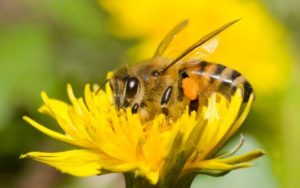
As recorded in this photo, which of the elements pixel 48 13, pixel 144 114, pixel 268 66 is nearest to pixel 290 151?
pixel 268 66

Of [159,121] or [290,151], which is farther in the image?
[290,151]

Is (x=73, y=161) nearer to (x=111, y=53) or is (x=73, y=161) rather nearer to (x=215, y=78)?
(x=215, y=78)

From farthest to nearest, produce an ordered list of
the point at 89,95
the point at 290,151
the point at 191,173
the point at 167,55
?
1. the point at 290,151
2. the point at 167,55
3. the point at 89,95
4. the point at 191,173

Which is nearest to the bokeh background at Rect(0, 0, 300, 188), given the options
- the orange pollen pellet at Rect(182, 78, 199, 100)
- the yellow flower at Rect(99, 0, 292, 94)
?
the yellow flower at Rect(99, 0, 292, 94)

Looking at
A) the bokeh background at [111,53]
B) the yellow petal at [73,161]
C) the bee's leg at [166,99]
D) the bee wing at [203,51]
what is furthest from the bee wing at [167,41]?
the bokeh background at [111,53]

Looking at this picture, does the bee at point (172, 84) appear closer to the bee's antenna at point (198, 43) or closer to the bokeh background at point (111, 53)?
the bee's antenna at point (198, 43)

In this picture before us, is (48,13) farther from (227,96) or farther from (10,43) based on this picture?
(227,96)
